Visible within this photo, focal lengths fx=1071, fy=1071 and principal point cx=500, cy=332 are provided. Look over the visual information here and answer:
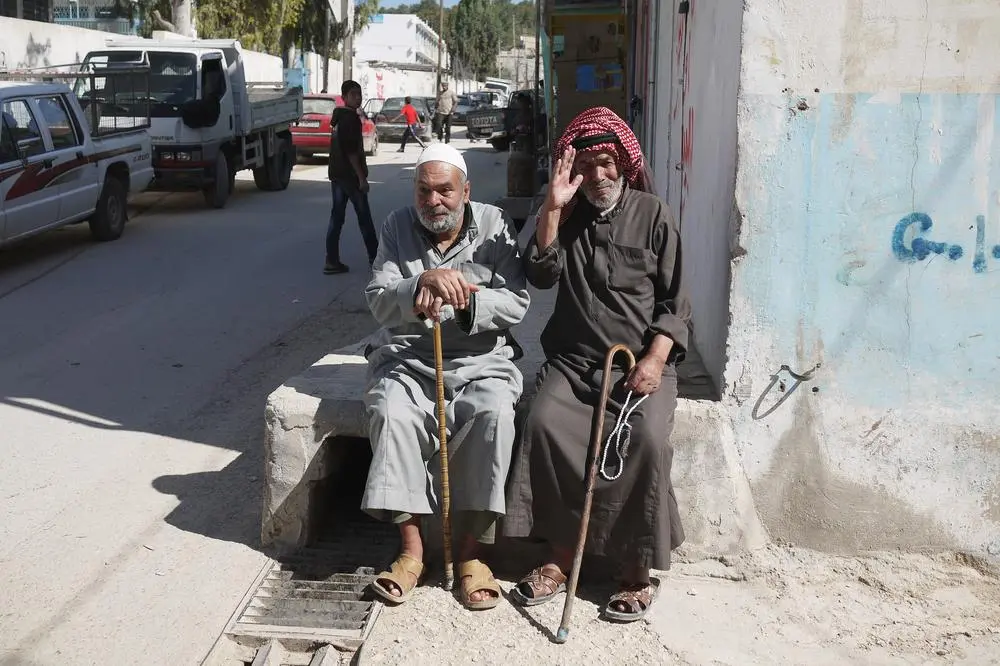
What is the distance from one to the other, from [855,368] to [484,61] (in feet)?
311

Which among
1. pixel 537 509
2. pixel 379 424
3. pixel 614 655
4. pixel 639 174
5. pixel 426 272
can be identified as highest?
pixel 639 174

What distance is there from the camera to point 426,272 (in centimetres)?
375

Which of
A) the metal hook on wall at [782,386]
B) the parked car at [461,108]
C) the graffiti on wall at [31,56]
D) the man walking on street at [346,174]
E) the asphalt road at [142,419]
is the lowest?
the asphalt road at [142,419]

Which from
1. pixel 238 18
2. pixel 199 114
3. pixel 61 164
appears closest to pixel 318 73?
pixel 238 18

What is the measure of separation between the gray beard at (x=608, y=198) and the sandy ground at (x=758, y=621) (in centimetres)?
140

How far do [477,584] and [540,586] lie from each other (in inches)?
8.7

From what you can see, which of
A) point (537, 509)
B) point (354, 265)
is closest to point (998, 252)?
point (537, 509)

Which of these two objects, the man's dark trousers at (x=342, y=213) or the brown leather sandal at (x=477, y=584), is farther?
the man's dark trousers at (x=342, y=213)

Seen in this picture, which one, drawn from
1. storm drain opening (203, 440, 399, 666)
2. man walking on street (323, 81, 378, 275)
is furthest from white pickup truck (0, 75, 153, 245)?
storm drain opening (203, 440, 399, 666)

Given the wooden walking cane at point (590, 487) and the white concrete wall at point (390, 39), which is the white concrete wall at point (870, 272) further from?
the white concrete wall at point (390, 39)

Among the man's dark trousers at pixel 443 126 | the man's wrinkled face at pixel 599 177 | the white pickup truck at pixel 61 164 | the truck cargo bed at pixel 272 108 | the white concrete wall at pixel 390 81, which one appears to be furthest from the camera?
the white concrete wall at pixel 390 81

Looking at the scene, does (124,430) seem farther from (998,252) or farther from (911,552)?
(998,252)

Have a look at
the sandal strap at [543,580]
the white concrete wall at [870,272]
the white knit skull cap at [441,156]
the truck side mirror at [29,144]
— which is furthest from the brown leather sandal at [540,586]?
the truck side mirror at [29,144]

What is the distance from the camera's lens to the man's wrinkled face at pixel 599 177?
384 cm
